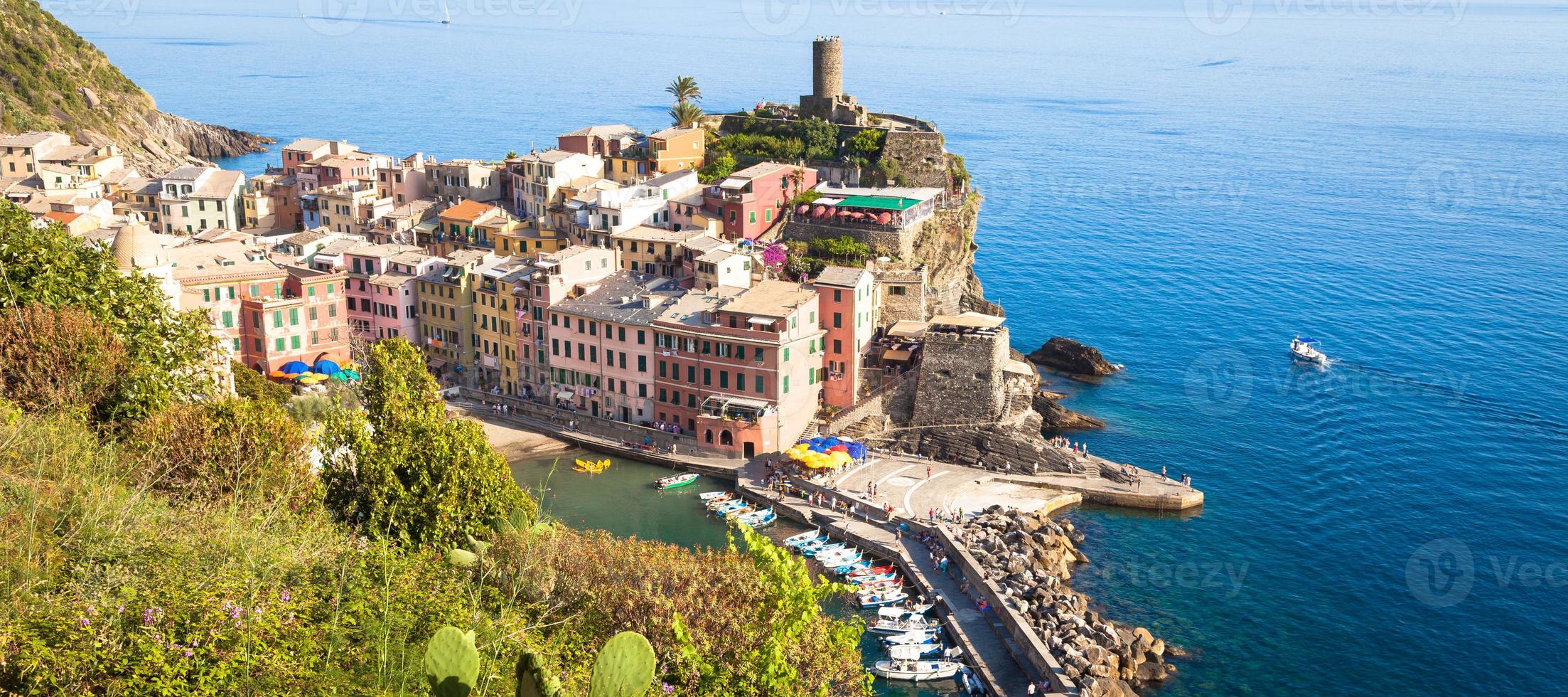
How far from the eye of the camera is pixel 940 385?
5681 centimetres

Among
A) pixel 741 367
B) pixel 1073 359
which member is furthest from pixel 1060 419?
pixel 741 367

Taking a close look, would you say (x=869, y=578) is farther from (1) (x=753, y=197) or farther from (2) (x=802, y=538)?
(1) (x=753, y=197)

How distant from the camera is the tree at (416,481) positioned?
29891 mm

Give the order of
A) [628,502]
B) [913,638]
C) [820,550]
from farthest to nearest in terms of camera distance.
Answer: [628,502] < [820,550] < [913,638]

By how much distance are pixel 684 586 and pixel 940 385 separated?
1249 inches

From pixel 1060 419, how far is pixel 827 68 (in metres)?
28.9

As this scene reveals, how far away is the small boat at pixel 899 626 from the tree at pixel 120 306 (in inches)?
816

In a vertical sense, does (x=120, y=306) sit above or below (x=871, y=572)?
above

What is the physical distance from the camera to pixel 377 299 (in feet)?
204

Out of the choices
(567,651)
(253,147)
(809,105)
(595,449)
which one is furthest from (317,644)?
(253,147)

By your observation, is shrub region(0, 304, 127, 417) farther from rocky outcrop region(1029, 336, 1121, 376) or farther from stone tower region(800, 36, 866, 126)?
stone tower region(800, 36, 866, 126)

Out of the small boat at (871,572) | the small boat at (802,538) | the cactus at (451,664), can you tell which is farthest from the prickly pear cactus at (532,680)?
the small boat at (802,538)

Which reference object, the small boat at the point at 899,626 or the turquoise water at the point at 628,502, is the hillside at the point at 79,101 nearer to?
the turquoise water at the point at 628,502

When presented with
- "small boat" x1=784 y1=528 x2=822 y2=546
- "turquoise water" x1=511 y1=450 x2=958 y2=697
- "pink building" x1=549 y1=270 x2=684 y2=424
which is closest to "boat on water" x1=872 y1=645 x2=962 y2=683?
"turquoise water" x1=511 y1=450 x2=958 y2=697
